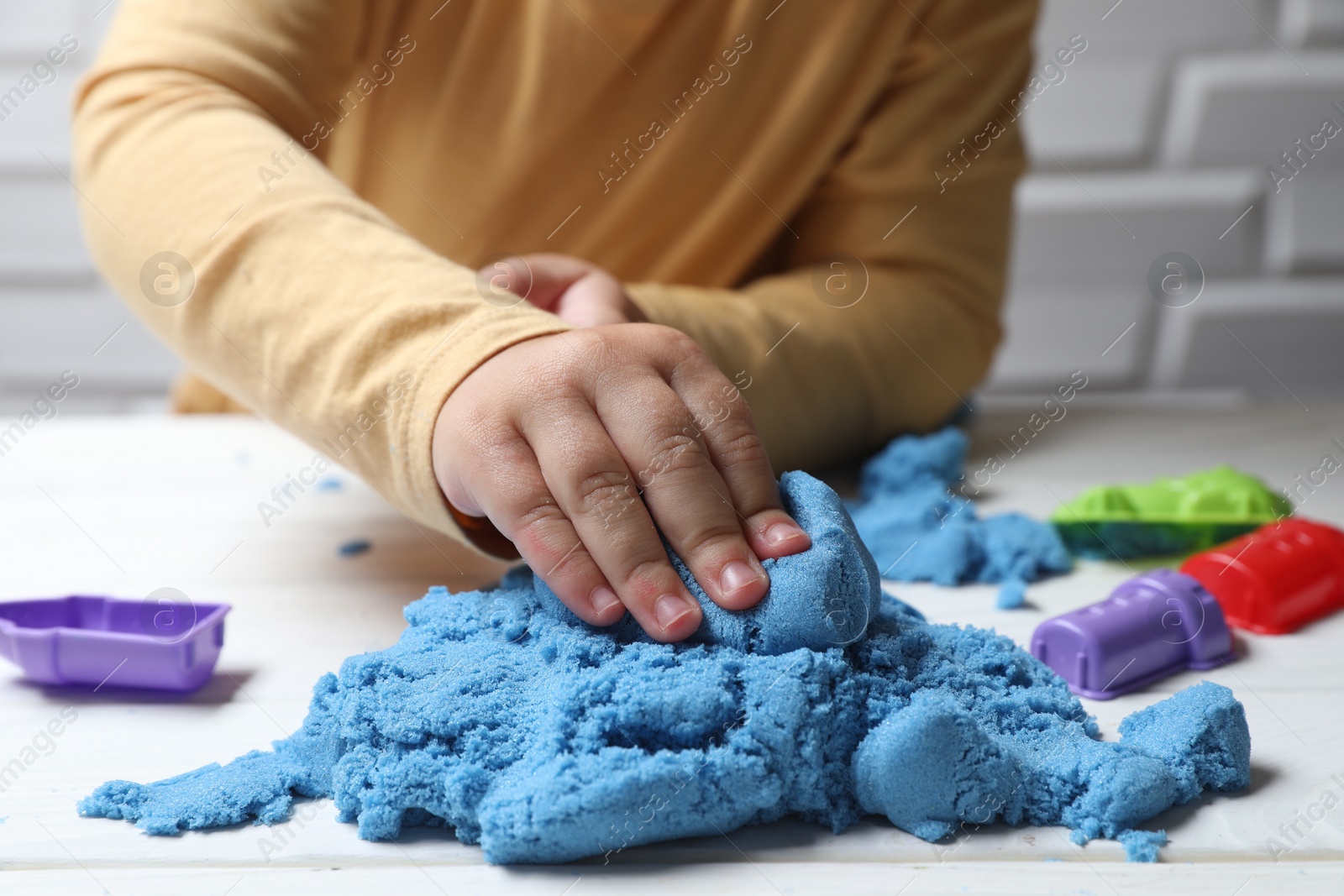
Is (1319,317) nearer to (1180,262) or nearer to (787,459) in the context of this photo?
(1180,262)

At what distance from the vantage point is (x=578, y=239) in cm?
90

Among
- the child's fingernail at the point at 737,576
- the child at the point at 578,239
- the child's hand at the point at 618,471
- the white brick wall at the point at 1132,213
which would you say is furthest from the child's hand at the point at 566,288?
the white brick wall at the point at 1132,213

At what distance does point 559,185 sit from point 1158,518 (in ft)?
1.58

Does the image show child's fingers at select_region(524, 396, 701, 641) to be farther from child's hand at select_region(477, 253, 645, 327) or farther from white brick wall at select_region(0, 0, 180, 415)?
white brick wall at select_region(0, 0, 180, 415)

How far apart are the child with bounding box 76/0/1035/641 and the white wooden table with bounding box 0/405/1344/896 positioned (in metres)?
0.09

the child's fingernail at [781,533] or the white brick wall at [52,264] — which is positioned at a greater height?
the child's fingernail at [781,533]

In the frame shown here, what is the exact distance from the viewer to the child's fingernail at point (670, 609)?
45 centimetres

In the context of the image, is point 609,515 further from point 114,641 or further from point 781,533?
point 114,641

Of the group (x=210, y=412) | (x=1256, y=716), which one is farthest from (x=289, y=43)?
(x=1256, y=716)

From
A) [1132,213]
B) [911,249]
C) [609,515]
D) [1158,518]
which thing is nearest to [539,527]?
[609,515]

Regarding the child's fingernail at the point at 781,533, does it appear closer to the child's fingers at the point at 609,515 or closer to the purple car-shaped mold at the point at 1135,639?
the child's fingers at the point at 609,515

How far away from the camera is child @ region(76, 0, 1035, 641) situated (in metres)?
0.50

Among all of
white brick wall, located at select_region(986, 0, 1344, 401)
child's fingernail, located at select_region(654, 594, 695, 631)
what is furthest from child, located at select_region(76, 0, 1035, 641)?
white brick wall, located at select_region(986, 0, 1344, 401)

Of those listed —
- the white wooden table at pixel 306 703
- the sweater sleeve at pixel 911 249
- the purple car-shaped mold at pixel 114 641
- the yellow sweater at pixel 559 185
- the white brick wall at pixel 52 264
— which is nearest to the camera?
the white wooden table at pixel 306 703
